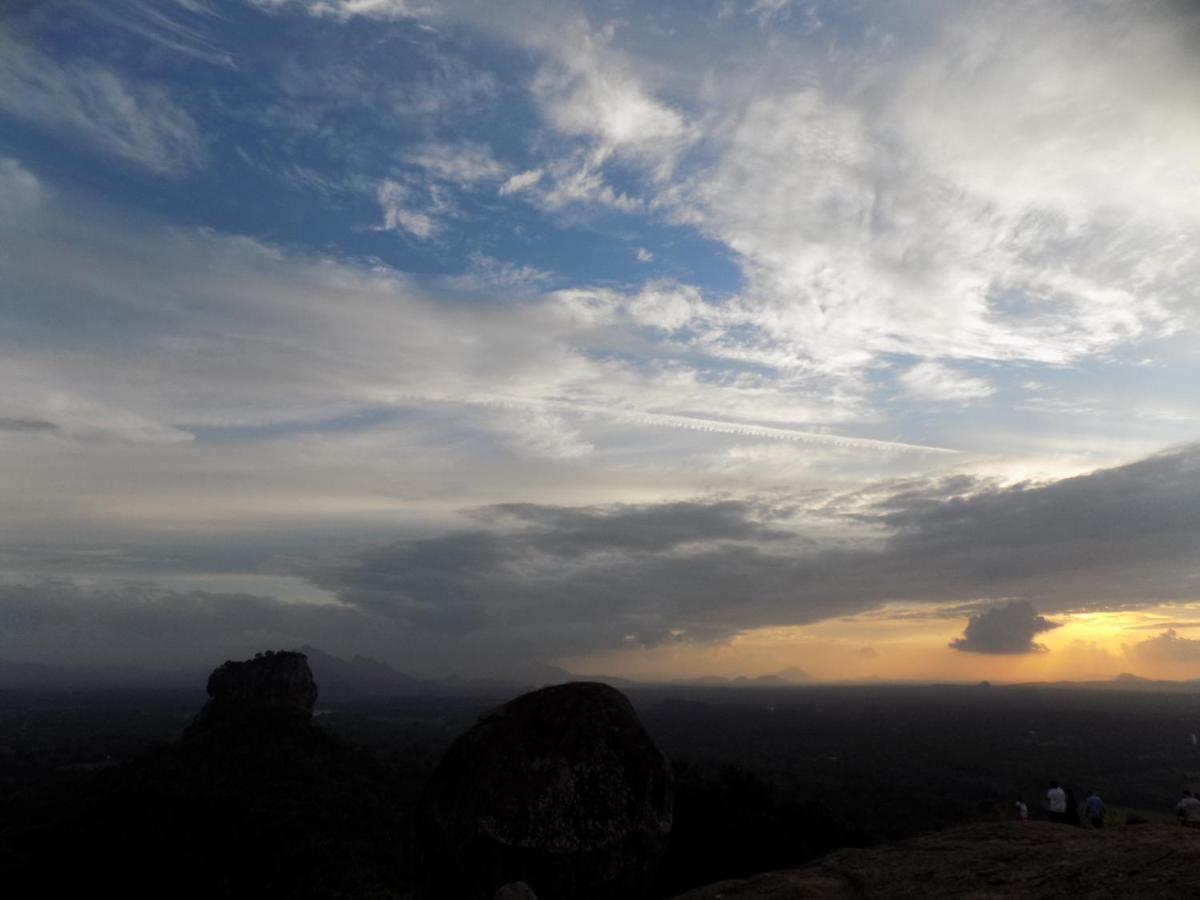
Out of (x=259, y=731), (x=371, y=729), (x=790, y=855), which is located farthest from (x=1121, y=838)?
(x=371, y=729)

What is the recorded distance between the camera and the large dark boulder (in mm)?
15555

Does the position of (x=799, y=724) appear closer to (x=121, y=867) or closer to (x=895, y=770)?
(x=895, y=770)

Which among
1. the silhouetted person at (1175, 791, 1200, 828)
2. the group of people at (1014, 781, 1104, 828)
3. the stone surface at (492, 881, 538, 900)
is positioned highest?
the stone surface at (492, 881, 538, 900)

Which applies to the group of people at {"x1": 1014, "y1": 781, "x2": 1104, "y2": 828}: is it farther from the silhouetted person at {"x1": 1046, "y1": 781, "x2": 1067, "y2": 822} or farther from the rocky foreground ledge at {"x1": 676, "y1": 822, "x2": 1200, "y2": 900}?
the rocky foreground ledge at {"x1": 676, "y1": 822, "x2": 1200, "y2": 900}

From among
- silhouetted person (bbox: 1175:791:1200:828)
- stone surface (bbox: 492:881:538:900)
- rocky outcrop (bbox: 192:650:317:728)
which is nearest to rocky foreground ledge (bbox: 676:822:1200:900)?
stone surface (bbox: 492:881:538:900)

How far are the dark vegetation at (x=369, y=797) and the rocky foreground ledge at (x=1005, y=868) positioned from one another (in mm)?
14511

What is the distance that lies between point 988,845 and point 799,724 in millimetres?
172561

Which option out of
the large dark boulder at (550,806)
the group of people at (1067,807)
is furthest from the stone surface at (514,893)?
the group of people at (1067,807)

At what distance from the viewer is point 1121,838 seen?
12.8 meters

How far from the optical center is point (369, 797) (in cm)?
5647

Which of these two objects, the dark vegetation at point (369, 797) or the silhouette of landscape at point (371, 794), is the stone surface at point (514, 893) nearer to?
the silhouette of landscape at point (371, 794)

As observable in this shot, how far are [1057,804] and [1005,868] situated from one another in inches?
515

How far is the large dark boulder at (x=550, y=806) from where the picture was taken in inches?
612

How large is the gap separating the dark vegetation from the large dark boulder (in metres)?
11.6
